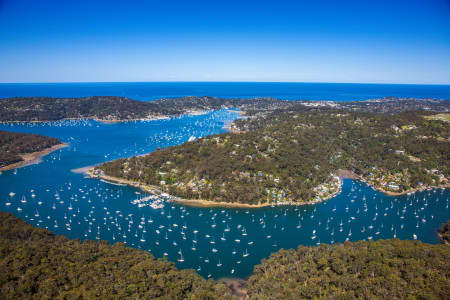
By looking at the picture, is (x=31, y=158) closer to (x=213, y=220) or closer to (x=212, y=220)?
(x=212, y=220)

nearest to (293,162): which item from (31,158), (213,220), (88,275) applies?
(213,220)

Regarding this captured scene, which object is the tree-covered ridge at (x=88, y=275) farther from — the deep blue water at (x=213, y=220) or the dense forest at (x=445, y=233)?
the dense forest at (x=445, y=233)

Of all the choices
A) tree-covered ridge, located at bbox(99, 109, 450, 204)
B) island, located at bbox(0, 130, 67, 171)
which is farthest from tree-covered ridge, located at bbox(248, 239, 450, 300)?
island, located at bbox(0, 130, 67, 171)

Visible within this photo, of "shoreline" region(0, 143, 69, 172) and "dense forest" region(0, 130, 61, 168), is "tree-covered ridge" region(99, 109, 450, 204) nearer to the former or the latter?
"shoreline" region(0, 143, 69, 172)

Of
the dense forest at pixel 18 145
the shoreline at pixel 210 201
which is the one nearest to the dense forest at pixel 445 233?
the shoreline at pixel 210 201

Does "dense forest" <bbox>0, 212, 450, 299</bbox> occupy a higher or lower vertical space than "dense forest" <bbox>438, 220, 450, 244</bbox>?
higher

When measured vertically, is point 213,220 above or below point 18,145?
below
